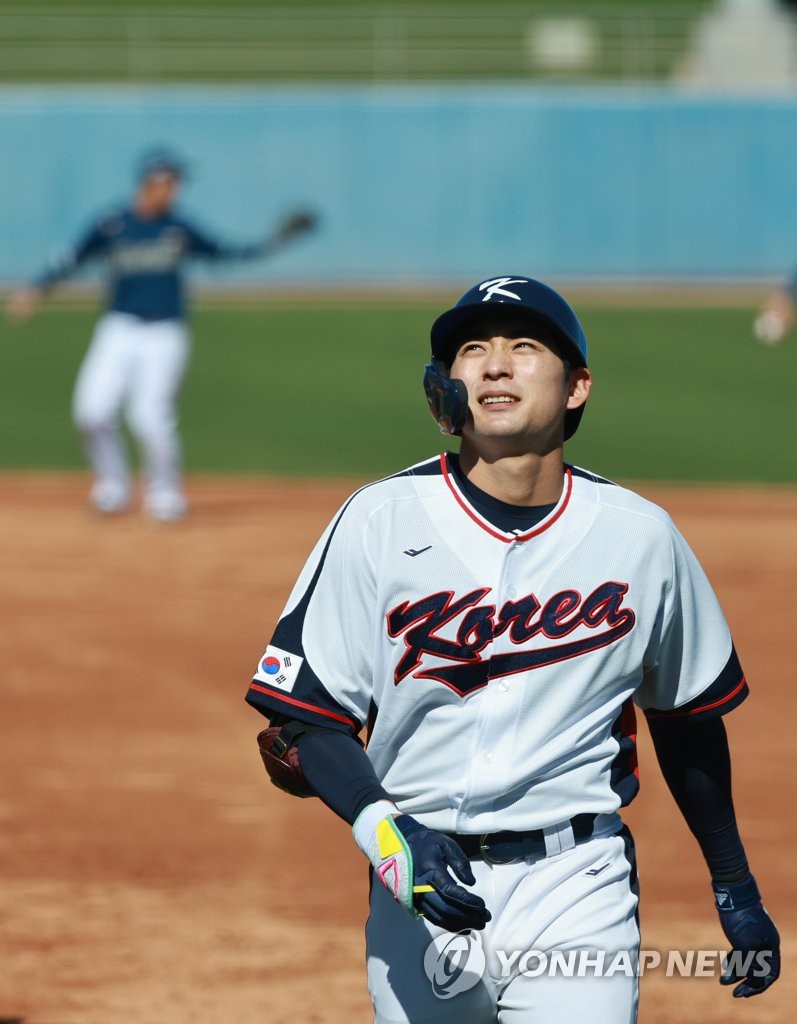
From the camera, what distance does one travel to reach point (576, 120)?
3195cm

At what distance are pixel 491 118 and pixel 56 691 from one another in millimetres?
25349

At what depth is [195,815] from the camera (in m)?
6.85

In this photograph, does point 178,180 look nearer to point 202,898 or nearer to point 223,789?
point 223,789

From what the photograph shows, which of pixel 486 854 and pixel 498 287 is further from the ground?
pixel 498 287

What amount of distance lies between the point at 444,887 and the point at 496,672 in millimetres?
515

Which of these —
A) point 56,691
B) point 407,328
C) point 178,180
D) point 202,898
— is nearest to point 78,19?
point 407,328

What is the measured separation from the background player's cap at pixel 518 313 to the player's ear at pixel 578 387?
0.05 m

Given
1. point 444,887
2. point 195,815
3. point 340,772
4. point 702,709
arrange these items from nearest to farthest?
1. point 444,887
2. point 340,772
3. point 702,709
4. point 195,815

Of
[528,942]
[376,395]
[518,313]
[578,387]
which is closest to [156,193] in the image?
[376,395]

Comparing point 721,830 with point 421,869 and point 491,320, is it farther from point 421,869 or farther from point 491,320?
point 491,320

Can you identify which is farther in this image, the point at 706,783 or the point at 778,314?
the point at 778,314

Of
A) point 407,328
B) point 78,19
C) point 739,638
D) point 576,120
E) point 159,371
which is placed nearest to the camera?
point 739,638

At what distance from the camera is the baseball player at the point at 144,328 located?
40.6 feet

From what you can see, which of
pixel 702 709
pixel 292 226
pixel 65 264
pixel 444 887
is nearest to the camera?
pixel 444 887
